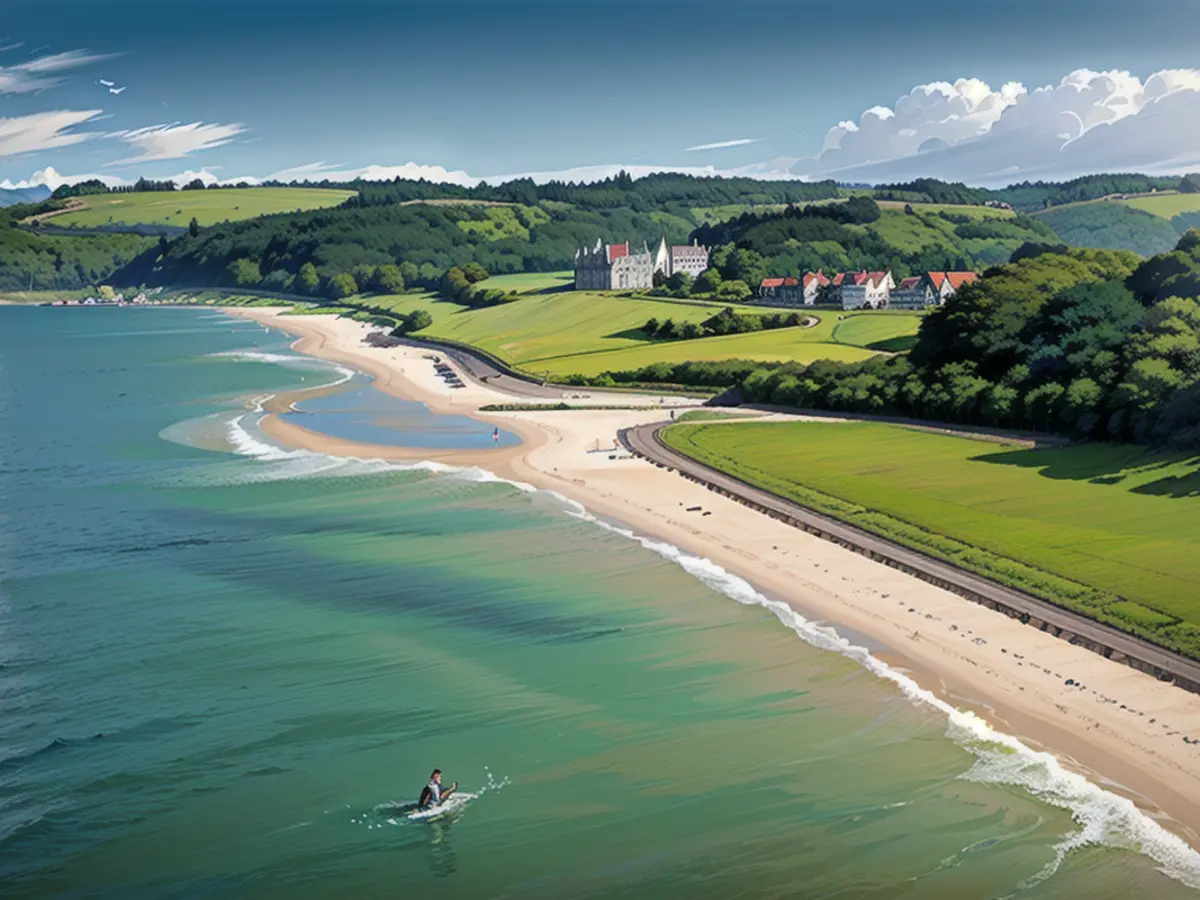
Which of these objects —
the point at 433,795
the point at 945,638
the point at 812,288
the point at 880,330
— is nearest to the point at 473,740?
the point at 433,795

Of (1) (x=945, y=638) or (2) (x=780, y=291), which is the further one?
(2) (x=780, y=291)

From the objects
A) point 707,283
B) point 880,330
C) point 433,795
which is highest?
point 707,283

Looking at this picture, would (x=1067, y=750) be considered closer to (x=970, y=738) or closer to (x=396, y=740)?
(x=970, y=738)

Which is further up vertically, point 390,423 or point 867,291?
point 867,291

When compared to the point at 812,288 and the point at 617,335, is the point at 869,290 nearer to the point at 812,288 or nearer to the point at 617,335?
the point at 812,288

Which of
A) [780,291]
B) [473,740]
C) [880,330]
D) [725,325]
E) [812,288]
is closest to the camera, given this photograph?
[473,740]

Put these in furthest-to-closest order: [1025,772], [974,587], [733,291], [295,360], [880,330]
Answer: [733,291]
[295,360]
[880,330]
[974,587]
[1025,772]

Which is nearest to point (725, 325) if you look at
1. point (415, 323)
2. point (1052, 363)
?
point (1052, 363)
